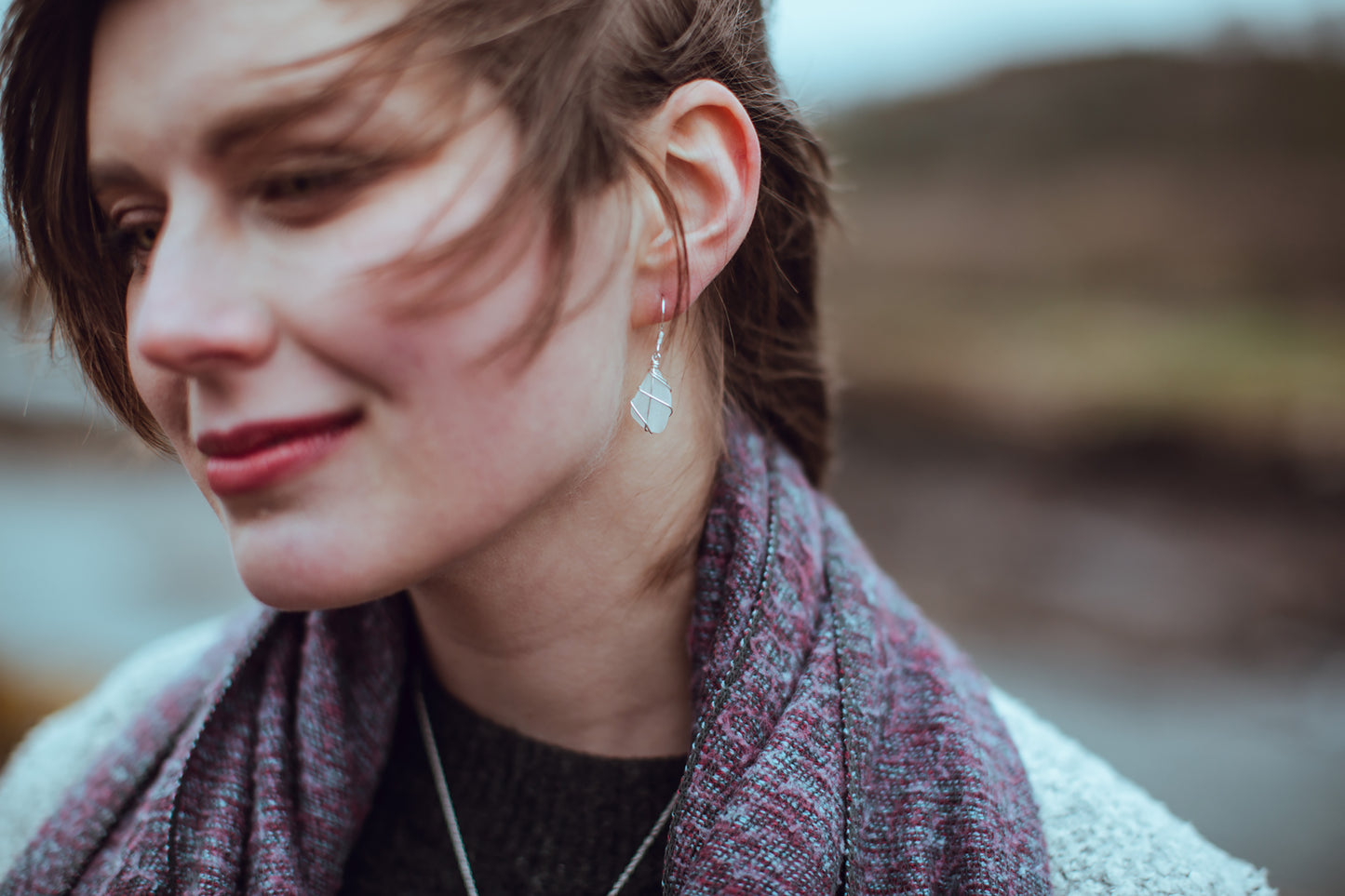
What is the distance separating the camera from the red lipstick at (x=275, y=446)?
112 cm

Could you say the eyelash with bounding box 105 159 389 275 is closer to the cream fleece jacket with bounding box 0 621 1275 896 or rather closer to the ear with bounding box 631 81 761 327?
the ear with bounding box 631 81 761 327

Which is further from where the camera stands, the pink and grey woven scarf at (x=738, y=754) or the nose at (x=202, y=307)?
the pink and grey woven scarf at (x=738, y=754)

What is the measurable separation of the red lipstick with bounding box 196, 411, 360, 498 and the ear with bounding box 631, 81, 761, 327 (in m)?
0.44

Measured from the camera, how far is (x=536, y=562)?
56.2 inches

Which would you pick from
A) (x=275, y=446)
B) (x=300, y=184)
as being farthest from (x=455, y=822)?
(x=300, y=184)

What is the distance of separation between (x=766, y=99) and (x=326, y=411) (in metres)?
0.88

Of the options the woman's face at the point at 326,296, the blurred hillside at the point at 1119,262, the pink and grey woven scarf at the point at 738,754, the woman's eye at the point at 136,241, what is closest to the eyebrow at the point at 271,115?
the woman's face at the point at 326,296

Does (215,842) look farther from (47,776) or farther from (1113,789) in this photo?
(1113,789)

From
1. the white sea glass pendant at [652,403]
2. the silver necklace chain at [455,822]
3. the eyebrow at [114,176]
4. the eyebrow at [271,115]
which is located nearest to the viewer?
the eyebrow at [271,115]

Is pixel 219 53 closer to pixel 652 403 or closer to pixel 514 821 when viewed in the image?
Answer: pixel 652 403

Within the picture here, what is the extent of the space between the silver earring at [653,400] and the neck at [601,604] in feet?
0.12

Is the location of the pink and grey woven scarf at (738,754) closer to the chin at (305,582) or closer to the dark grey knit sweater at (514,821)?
the dark grey knit sweater at (514,821)

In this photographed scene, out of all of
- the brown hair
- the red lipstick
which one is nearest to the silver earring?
the brown hair

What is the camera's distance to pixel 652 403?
140 centimetres
